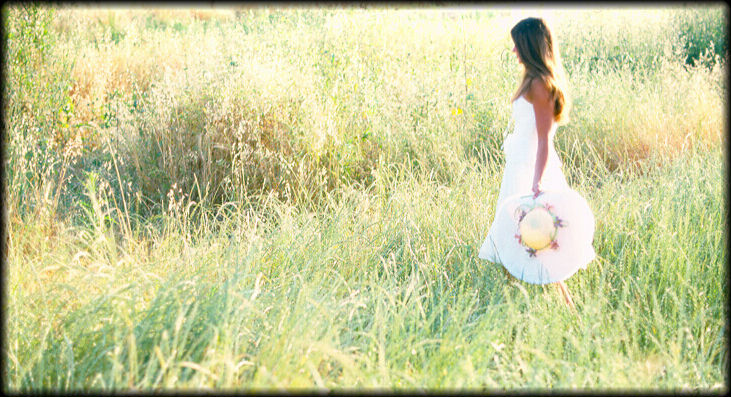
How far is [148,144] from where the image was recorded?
155 inches

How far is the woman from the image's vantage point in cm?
249

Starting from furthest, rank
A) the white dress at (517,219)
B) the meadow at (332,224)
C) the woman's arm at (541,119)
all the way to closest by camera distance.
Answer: the woman's arm at (541,119)
the white dress at (517,219)
the meadow at (332,224)

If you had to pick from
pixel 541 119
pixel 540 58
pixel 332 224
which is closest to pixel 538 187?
pixel 541 119

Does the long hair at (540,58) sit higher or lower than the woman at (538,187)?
higher

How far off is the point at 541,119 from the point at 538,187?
0.30m

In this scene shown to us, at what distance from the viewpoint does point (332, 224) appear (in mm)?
3064

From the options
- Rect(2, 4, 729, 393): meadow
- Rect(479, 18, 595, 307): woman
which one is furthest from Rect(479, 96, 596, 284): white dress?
Rect(2, 4, 729, 393): meadow

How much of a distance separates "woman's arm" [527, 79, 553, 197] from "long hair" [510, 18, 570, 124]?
3 centimetres

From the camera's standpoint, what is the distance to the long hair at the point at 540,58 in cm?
266

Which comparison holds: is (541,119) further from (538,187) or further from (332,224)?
(332,224)

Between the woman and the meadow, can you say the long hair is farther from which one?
the meadow

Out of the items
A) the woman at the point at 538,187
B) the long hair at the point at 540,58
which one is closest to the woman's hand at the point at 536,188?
the woman at the point at 538,187

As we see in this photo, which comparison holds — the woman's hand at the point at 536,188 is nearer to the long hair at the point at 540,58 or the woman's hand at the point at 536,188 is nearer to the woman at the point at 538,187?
the woman at the point at 538,187

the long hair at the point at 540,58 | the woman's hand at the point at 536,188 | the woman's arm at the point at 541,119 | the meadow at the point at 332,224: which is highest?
the long hair at the point at 540,58
